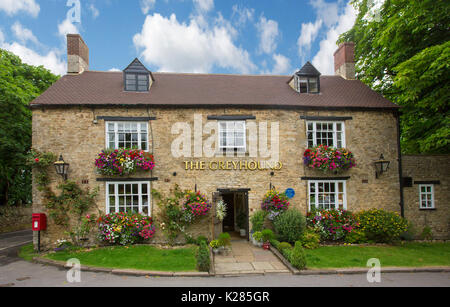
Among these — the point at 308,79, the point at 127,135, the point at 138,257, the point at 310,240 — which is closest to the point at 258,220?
the point at 310,240

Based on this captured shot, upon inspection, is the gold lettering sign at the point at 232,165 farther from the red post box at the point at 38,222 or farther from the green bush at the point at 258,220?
the red post box at the point at 38,222

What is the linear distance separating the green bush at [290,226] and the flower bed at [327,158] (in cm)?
251

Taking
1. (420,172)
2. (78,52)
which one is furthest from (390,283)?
(78,52)

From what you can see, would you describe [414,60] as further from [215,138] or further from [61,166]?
[61,166]

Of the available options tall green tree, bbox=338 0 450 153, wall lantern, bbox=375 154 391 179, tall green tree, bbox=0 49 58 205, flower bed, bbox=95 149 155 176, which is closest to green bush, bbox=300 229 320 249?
wall lantern, bbox=375 154 391 179

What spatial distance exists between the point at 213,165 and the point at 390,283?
7923mm

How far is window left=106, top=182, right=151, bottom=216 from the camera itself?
1191cm

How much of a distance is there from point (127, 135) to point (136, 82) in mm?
2999

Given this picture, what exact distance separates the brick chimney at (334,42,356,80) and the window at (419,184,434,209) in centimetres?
729

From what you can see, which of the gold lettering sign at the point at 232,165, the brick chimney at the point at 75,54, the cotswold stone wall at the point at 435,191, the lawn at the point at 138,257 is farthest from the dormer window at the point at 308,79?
the brick chimney at the point at 75,54

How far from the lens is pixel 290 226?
37.2 feet

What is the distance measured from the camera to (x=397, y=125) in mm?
13289

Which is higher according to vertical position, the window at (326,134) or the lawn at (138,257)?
the window at (326,134)

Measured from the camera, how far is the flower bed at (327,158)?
480 inches
